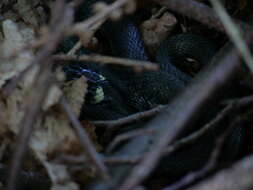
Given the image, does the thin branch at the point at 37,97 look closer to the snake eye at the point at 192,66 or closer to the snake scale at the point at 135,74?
the snake scale at the point at 135,74

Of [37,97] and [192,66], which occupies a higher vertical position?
[37,97]

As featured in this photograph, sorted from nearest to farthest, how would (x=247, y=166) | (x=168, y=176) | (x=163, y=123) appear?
(x=247, y=166)
(x=163, y=123)
(x=168, y=176)

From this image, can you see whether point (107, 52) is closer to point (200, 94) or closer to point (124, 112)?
point (124, 112)

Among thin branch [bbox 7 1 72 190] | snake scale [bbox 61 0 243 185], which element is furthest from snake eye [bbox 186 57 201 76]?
thin branch [bbox 7 1 72 190]

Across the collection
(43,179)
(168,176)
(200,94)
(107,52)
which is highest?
(200,94)

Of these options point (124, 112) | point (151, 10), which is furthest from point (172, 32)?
point (124, 112)

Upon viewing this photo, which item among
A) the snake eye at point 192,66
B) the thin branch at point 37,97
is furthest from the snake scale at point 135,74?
the thin branch at point 37,97

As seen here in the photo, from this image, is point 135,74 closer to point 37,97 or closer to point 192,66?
point 192,66

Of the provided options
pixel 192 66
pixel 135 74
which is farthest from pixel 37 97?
→ pixel 192 66

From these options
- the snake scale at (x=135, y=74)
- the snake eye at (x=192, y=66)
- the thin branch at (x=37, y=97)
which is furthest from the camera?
the snake eye at (x=192, y=66)
